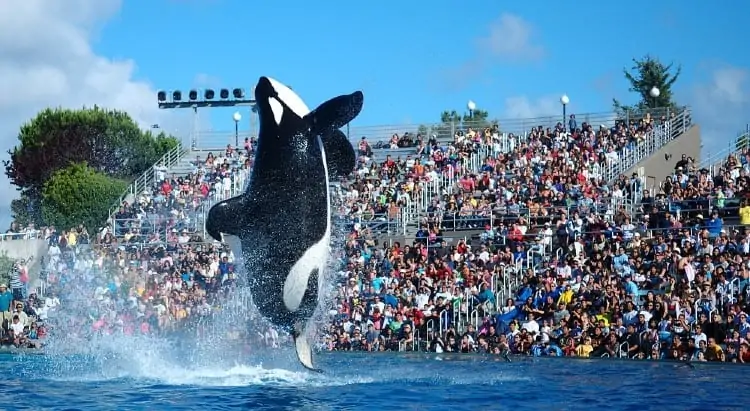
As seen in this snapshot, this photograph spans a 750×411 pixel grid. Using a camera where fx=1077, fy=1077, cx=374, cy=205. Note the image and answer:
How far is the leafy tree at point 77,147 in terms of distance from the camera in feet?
171

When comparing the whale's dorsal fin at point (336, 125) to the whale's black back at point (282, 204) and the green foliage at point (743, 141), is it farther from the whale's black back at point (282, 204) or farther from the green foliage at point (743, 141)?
the green foliage at point (743, 141)

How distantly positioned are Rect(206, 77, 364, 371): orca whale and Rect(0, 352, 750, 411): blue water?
1.09m

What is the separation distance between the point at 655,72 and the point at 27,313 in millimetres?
32973

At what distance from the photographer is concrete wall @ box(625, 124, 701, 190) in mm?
27788

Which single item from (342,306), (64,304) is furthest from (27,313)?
(342,306)

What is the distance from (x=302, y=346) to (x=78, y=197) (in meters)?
34.2

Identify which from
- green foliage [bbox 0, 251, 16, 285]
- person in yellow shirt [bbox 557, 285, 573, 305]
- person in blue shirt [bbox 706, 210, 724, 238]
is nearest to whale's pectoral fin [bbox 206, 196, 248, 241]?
person in yellow shirt [bbox 557, 285, 573, 305]

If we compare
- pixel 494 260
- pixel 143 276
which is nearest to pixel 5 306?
pixel 143 276

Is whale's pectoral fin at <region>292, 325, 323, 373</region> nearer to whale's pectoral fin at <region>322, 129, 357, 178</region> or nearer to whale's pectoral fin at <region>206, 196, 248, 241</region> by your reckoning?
whale's pectoral fin at <region>206, 196, 248, 241</region>

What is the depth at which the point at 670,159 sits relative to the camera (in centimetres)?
2861

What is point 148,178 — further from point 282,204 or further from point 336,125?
point 336,125

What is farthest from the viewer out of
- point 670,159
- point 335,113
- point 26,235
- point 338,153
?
point 26,235

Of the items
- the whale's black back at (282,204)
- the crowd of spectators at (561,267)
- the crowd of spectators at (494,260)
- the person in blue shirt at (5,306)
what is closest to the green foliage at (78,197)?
the crowd of spectators at (494,260)

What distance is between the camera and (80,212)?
43500 mm
